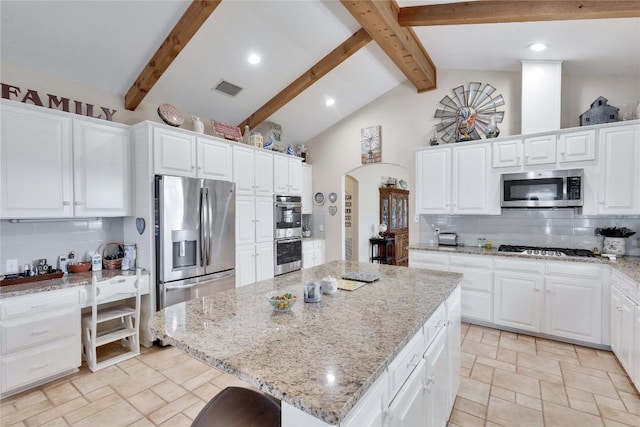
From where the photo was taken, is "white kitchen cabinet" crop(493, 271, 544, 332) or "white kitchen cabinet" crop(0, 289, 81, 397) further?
"white kitchen cabinet" crop(493, 271, 544, 332)

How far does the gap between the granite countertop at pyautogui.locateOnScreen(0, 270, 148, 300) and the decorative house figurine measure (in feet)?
16.5

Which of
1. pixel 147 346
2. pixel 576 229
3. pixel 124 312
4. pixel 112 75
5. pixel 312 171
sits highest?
pixel 112 75

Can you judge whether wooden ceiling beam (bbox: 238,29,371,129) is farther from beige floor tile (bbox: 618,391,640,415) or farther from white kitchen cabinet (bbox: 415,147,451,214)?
beige floor tile (bbox: 618,391,640,415)

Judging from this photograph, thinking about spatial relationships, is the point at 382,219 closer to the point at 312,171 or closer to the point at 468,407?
the point at 312,171

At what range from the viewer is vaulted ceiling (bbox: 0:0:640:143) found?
2625 millimetres

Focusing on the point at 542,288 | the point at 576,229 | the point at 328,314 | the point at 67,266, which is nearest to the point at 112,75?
the point at 67,266

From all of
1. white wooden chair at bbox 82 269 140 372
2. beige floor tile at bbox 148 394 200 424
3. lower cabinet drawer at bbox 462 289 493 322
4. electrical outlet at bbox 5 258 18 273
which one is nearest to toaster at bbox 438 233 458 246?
lower cabinet drawer at bbox 462 289 493 322

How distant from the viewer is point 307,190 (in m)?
5.84

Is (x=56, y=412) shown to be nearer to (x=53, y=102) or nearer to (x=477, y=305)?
(x=53, y=102)

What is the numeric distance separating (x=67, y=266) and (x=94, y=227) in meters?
0.45

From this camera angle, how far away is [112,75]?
3.21 meters

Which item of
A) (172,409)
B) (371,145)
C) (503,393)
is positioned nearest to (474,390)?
(503,393)

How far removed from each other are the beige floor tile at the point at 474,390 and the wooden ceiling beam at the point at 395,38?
3.28 metres

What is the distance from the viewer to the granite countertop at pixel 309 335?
931mm
